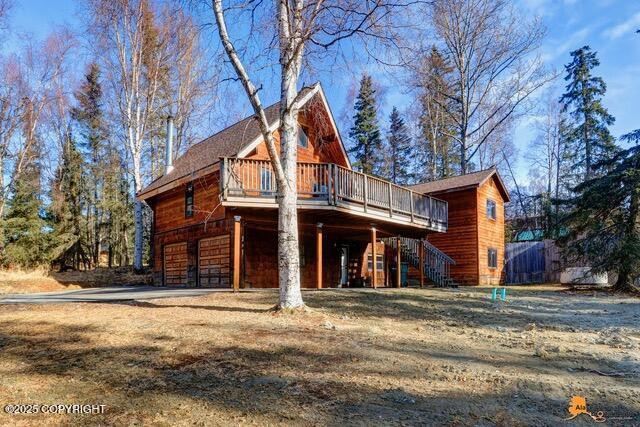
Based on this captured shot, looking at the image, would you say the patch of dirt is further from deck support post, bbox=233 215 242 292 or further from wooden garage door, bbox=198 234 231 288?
deck support post, bbox=233 215 242 292

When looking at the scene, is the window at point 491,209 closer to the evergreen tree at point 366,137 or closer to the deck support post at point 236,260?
the evergreen tree at point 366,137

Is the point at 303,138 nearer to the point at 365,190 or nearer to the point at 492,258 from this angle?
the point at 365,190

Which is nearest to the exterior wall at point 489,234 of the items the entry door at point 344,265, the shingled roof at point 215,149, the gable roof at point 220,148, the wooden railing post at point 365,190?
the entry door at point 344,265

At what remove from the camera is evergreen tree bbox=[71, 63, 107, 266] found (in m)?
29.6

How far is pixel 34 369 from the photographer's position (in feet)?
15.2

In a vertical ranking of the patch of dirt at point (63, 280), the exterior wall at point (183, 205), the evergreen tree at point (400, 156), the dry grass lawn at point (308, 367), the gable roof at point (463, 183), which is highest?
the evergreen tree at point (400, 156)

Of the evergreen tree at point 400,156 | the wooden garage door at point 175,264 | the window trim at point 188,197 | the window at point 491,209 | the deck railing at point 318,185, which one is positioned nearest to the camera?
the deck railing at point 318,185

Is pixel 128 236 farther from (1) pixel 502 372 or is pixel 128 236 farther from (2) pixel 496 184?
(1) pixel 502 372

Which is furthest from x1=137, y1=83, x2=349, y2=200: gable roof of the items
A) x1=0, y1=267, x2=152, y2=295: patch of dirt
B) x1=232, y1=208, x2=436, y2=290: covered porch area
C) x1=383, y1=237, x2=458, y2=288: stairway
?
x1=383, y1=237, x2=458, y2=288: stairway

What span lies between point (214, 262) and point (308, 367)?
1223cm

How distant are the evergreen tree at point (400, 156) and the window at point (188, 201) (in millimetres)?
26345

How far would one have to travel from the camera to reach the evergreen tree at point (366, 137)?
4009cm

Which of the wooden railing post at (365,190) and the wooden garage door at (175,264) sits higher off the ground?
the wooden railing post at (365,190)

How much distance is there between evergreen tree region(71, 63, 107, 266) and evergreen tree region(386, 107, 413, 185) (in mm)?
24564
